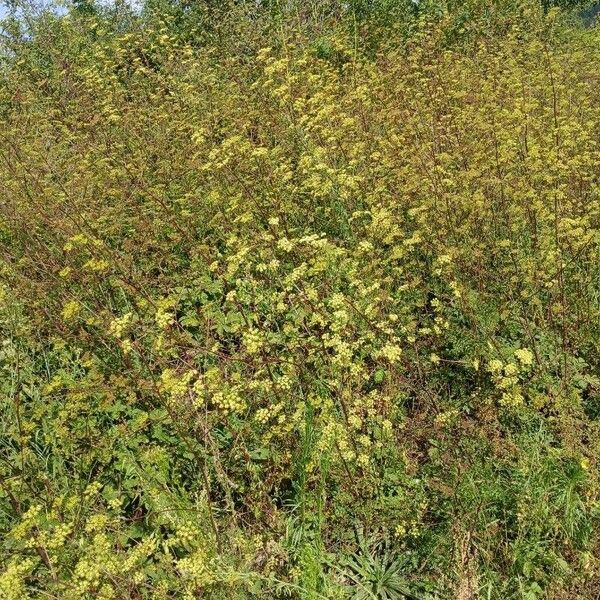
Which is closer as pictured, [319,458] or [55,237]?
[319,458]

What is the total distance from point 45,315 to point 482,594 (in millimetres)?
2914

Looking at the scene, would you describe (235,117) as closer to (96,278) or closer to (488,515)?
(96,278)

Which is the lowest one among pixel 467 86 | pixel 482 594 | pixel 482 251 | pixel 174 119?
pixel 482 594

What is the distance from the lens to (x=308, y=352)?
2986 millimetres

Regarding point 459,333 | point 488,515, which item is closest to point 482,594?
point 488,515

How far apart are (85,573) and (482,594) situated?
150 cm

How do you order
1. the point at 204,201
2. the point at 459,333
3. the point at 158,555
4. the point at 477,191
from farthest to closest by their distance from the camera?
the point at 204,201, the point at 477,191, the point at 459,333, the point at 158,555

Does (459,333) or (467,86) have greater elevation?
(467,86)

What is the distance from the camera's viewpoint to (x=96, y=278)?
3670 mm

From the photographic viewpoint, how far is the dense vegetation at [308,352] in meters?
2.37

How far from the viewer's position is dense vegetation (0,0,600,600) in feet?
7.77

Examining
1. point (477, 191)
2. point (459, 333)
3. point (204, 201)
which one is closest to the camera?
point (459, 333)

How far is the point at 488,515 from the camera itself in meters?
2.51

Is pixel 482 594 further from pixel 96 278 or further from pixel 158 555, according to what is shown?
pixel 96 278
